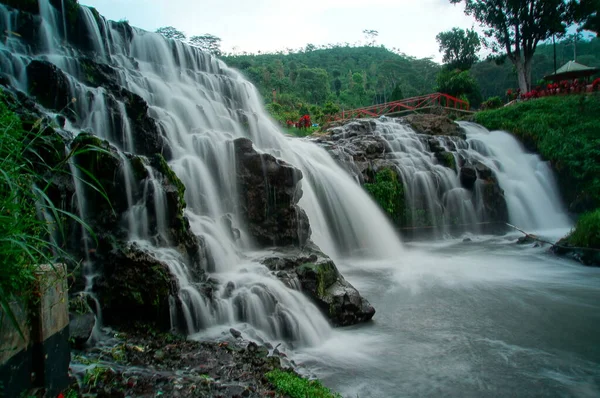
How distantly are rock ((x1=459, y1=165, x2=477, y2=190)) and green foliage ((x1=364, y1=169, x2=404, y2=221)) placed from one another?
285 cm

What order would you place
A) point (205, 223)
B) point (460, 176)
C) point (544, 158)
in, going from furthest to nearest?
point (544, 158), point (460, 176), point (205, 223)

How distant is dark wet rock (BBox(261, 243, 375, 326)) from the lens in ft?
21.9

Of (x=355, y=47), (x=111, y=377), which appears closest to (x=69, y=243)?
(x=111, y=377)

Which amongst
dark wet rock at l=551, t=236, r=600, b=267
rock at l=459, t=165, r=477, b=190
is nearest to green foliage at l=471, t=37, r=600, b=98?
rock at l=459, t=165, r=477, b=190

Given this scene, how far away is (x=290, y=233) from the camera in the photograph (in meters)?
8.82

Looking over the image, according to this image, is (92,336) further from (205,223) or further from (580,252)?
(580,252)

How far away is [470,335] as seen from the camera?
20.9ft

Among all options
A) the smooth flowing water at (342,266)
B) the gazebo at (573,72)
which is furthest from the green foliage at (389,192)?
the gazebo at (573,72)

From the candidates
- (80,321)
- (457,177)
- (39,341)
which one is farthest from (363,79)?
(39,341)

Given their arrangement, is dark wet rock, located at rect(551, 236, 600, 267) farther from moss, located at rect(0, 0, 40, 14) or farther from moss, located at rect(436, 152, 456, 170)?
moss, located at rect(0, 0, 40, 14)

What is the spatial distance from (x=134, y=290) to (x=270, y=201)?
4.22 metres

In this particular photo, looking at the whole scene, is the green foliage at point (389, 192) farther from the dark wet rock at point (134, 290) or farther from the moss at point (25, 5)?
the moss at point (25, 5)

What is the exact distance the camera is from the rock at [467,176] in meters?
15.9

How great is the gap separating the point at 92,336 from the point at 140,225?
216 cm
